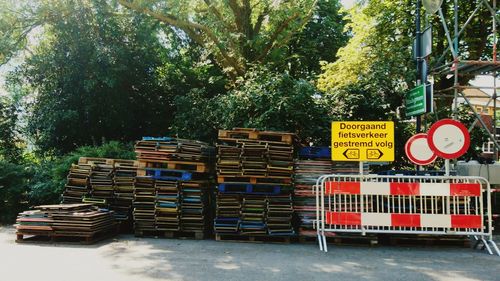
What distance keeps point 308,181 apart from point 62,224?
5.22 metres

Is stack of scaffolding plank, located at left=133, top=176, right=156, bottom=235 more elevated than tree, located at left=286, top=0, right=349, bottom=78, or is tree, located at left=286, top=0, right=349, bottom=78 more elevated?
tree, located at left=286, top=0, right=349, bottom=78

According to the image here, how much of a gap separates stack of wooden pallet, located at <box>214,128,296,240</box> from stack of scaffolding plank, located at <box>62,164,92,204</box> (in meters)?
3.34

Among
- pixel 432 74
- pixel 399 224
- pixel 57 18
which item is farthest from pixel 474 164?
pixel 57 18

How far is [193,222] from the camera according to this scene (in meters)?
9.02

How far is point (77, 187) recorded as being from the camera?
32.2 ft

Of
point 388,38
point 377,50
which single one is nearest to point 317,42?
point 388,38

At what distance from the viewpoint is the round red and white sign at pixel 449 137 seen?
765 cm

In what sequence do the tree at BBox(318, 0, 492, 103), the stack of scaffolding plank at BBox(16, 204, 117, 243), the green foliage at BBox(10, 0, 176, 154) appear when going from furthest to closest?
1. the tree at BBox(318, 0, 492, 103)
2. the green foliage at BBox(10, 0, 176, 154)
3. the stack of scaffolding plank at BBox(16, 204, 117, 243)

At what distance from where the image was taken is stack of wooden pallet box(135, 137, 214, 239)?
29.4ft

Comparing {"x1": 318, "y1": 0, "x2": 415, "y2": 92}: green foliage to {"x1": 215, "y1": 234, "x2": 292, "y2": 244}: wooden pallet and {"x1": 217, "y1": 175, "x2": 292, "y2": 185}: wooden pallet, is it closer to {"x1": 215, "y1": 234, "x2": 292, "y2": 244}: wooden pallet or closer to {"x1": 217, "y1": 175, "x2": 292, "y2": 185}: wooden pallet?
{"x1": 217, "y1": 175, "x2": 292, "y2": 185}: wooden pallet

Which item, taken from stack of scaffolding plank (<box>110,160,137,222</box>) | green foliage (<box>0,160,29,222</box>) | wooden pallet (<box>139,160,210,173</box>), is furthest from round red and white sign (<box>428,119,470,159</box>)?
green foliage (<box>0,160,29,222</box>)

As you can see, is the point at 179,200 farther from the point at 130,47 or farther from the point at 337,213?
the point at 130,47

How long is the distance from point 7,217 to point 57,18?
7.06 m

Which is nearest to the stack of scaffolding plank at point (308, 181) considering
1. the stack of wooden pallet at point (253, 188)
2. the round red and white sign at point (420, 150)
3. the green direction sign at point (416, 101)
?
the stack of wooden pallet at point (253, 188)
